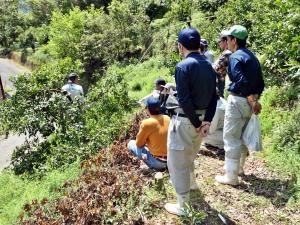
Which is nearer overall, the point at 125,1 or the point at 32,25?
the point at 125,1

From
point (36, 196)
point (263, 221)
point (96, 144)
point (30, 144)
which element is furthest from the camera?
point (30, 144)

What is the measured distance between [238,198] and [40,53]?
1240 inches

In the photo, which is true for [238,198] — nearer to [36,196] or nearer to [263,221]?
[263,221]

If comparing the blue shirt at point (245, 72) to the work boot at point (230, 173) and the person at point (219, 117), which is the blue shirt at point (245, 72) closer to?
the work boot at point (230, 173)

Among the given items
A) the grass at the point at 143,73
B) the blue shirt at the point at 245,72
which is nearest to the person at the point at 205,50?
the blue shirt at the point at 245,72

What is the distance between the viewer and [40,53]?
1352 inches

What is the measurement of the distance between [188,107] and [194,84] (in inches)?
9.2

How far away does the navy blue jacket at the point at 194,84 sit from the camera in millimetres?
3975

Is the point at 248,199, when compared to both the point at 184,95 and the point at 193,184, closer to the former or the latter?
the point at 193,184

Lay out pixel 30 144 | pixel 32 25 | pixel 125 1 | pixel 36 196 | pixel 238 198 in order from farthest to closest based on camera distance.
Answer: pixel 32 25 → pixel 125 1 → pixel 30 144 → pixel 36 196 → pixel 238 198

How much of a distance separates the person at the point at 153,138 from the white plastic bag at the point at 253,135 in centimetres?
119

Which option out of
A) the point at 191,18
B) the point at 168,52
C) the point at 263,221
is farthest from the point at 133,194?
the point at 191,18

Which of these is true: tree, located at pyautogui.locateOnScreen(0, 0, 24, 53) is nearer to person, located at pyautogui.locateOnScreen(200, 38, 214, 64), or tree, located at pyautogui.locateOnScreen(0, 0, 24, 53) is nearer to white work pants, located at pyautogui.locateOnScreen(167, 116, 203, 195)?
person, located at pyautogui.locateOnScreen(200, 38, 214, 64)

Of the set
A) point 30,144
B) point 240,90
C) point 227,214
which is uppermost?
point 240,90
